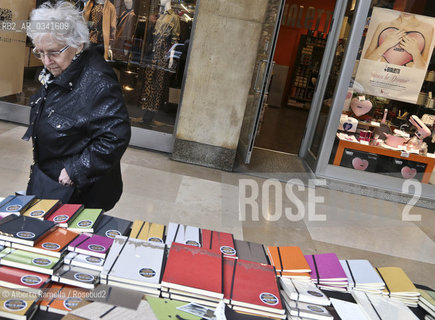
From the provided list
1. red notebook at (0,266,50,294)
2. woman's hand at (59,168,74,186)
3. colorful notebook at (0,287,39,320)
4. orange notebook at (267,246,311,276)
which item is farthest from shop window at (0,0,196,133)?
colorful notebook at (0,287,39,320)

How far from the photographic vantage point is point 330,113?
20.3ft

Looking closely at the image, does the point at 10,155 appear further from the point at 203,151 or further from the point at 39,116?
the point at 39,116

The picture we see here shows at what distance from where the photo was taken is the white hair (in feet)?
7.06

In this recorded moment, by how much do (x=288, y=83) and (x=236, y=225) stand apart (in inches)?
407

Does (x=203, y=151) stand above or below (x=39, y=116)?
below

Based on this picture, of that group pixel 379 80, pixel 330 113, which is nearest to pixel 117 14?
pixel 330 113

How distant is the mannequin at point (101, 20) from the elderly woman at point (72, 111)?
11.3ft

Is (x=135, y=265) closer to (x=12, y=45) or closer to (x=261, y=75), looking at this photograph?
(x=261, y=75)

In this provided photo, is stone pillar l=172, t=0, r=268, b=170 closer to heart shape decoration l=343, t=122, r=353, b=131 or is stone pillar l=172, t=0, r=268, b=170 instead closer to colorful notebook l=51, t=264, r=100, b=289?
heart shape decoration l=343, t=122, r=353, b=131

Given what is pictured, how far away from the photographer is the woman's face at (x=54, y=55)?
2.16m

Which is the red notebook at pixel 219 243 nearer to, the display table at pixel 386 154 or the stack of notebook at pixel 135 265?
the stack of notebook at pixel 135 265

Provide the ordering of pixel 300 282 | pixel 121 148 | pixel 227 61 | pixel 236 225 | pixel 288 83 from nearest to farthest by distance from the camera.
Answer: pixel 300 282 → pixel 121 148 → pixel 236 225 → pixel 227 61 → pixel 288 83

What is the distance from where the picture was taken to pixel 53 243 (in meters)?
1.50

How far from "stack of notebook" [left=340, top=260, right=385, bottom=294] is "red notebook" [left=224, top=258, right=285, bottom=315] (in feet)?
1.11
